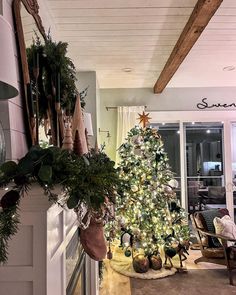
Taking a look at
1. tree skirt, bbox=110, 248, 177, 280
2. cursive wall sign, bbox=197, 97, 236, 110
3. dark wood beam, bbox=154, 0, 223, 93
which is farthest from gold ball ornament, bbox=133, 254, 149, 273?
cursive wall sign, bbox=197, 97, 236, 110

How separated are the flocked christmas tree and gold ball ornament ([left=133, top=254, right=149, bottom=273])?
0.10 meters

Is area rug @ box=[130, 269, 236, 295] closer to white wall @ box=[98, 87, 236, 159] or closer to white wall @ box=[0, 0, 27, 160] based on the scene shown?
white wall @ box=[98, 87, 236, 159]

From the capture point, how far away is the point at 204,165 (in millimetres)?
5480

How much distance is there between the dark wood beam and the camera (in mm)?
2275

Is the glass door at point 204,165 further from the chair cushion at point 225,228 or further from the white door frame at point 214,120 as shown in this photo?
the chair cushion at point 225,228

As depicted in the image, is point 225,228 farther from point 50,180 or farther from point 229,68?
point 50,180

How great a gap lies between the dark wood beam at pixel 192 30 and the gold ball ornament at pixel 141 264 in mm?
2506

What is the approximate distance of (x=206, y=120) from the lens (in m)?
5.34

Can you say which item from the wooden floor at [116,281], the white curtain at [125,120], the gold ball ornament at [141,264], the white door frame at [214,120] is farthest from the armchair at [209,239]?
the white curtain at [125,120]

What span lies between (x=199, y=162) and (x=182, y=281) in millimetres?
2367

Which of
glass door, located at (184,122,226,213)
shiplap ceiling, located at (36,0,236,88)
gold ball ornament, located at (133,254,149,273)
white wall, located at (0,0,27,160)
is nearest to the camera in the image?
white wall, located at (0,0,27,160)

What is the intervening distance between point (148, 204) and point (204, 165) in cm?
195

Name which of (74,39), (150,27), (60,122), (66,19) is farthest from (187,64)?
(60,122)

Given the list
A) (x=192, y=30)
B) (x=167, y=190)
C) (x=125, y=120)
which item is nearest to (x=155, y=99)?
(x=125, y=120)
